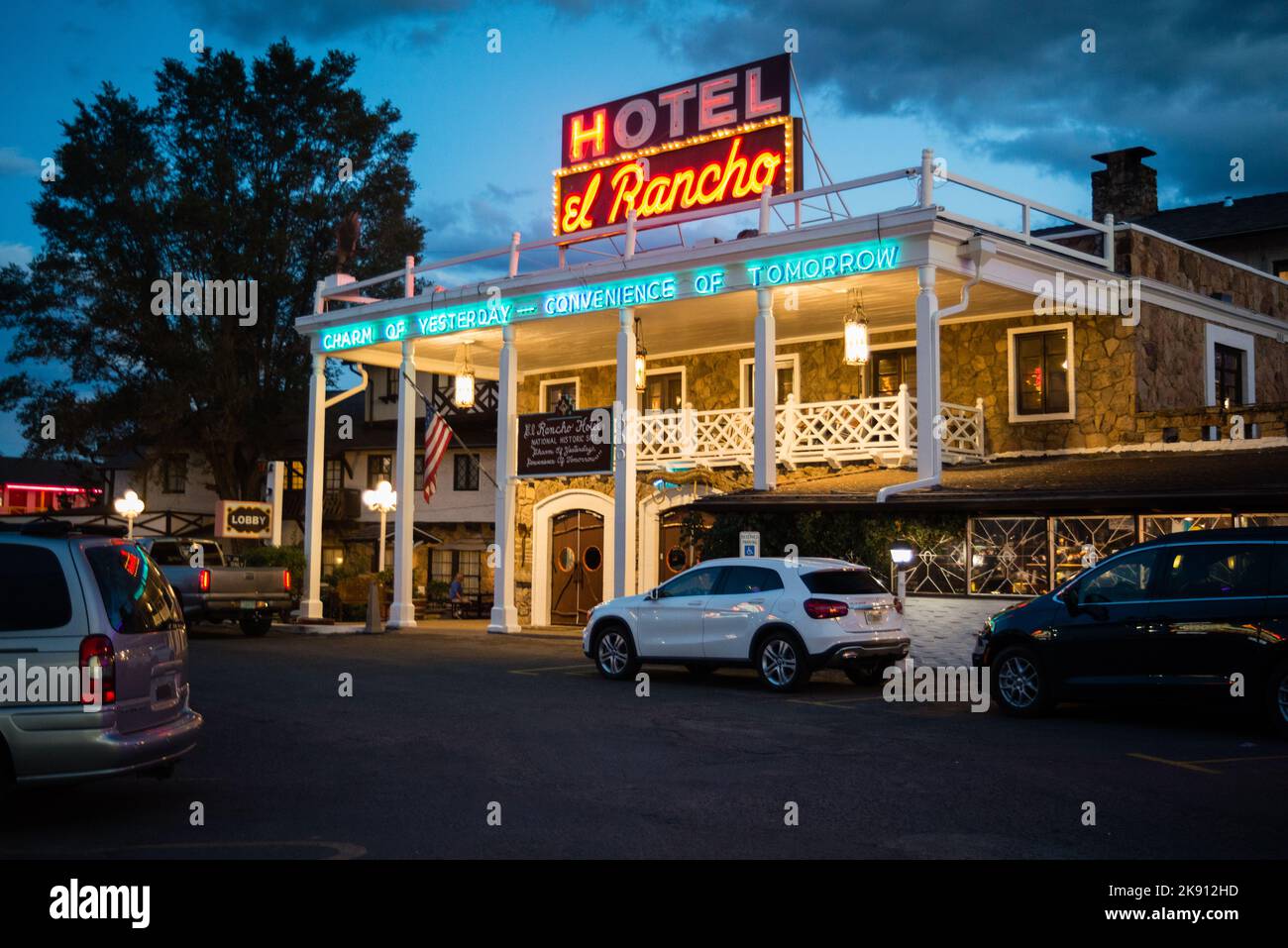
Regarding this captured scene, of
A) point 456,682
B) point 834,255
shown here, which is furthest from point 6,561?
point 834,255

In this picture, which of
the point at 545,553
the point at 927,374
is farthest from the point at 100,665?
the point at 545,553

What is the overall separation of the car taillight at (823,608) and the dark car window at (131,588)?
8423mm

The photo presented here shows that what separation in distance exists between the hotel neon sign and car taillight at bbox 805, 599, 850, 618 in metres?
7.26

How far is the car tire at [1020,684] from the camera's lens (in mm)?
13680

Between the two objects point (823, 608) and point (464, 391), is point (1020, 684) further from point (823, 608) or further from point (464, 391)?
point (464, 391)

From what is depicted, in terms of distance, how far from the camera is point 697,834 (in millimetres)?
7871

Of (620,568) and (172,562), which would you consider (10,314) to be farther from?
(620,568)

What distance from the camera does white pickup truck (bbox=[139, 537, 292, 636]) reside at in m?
24.2

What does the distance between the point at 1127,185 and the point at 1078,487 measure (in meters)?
20.2

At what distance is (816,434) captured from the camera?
957 inches

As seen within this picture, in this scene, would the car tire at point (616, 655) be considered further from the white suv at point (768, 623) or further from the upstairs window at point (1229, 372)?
the upstairs window at point (1229, 372)

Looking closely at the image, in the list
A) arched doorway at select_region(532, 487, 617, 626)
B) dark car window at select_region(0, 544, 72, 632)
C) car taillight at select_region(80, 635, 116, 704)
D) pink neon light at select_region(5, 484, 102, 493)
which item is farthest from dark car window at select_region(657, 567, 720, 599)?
pink neon light at select_region(5, 484, 102, 493)

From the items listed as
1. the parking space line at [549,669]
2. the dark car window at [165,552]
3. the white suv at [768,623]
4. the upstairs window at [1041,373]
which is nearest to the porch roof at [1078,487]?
the upstairs window at [1041,373]
